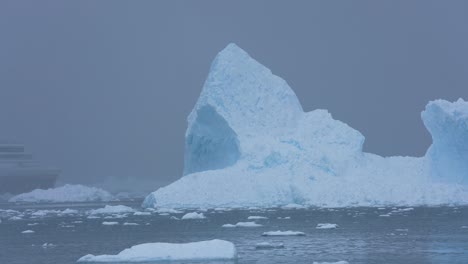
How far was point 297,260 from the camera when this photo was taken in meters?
15.0

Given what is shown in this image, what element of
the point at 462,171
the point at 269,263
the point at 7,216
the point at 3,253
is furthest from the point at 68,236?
the point at 462,171

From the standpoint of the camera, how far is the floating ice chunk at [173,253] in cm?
1498

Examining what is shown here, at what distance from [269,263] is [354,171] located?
59.9 ft

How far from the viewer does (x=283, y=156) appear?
1241 inches

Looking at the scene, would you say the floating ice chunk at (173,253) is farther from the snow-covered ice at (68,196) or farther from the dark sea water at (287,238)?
the snow-covered ice at (68,196)

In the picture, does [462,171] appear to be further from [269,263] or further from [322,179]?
[269,263]

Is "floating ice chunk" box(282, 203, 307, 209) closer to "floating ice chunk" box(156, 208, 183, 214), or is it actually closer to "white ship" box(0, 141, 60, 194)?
"floating ice chunk" box(156, 208, 183, 214)

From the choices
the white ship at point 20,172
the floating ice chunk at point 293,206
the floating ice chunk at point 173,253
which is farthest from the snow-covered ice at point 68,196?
the floating ice chunk at point 173,253

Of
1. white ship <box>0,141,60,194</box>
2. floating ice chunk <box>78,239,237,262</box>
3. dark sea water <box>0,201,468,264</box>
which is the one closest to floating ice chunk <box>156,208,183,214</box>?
dark sea water <box>0,201,468,264</box>

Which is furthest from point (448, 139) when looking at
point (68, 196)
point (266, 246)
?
point (68, 196)

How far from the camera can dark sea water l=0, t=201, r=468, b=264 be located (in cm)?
1580

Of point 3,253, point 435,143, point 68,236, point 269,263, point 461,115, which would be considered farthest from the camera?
point 435,143

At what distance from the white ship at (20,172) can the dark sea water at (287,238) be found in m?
29.4

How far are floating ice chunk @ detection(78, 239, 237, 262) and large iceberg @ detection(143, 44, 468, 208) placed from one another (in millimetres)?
15040
